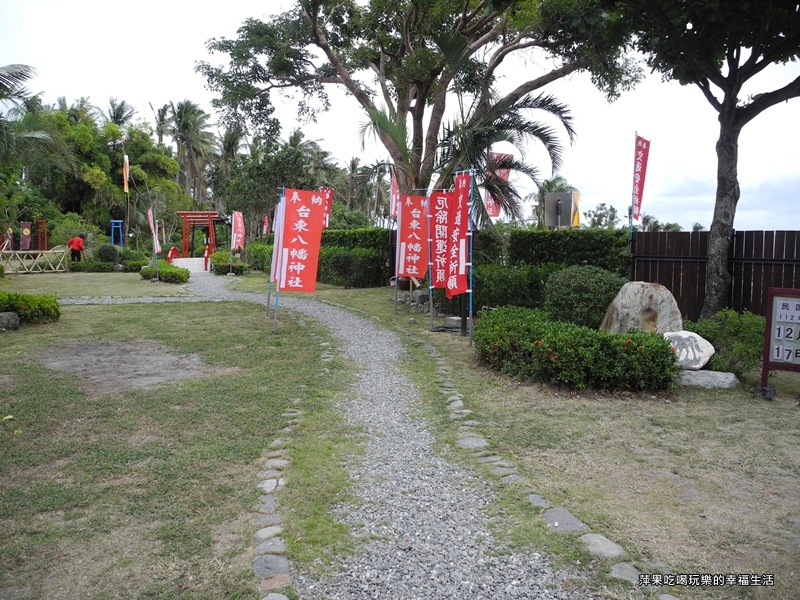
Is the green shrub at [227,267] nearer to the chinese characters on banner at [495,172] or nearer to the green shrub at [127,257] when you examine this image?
the green shrub at [127,257]

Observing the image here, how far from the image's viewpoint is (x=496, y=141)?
1139 centimetres

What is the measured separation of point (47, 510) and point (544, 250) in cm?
1039

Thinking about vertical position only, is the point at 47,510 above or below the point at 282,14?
below

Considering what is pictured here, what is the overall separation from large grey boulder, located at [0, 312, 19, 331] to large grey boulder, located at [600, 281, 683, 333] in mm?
9340

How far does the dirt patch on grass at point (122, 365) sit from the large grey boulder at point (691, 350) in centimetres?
543

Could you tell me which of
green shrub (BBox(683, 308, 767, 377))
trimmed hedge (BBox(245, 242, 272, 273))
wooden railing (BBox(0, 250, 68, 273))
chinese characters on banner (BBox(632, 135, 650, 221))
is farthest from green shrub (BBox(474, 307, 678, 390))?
wooden railing (BBox(0, 250, 68, 273))

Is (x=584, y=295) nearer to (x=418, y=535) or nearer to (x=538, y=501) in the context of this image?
(x=538, y=501)

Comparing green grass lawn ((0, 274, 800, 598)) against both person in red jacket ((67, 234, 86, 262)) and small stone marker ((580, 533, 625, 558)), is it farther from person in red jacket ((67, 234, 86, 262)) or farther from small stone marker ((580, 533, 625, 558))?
person in red jacket ((67, 234, 86, 262))

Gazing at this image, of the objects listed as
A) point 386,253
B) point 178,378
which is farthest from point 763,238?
point 386,253

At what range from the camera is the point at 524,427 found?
507 cm

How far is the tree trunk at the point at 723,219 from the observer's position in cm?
847

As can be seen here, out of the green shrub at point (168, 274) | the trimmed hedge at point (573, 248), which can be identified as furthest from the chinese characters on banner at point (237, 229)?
the trimmed hedge at point (573, 248)

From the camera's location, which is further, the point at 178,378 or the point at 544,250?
the point at 544,250

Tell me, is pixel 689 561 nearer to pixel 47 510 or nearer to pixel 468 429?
pixel 468 429
